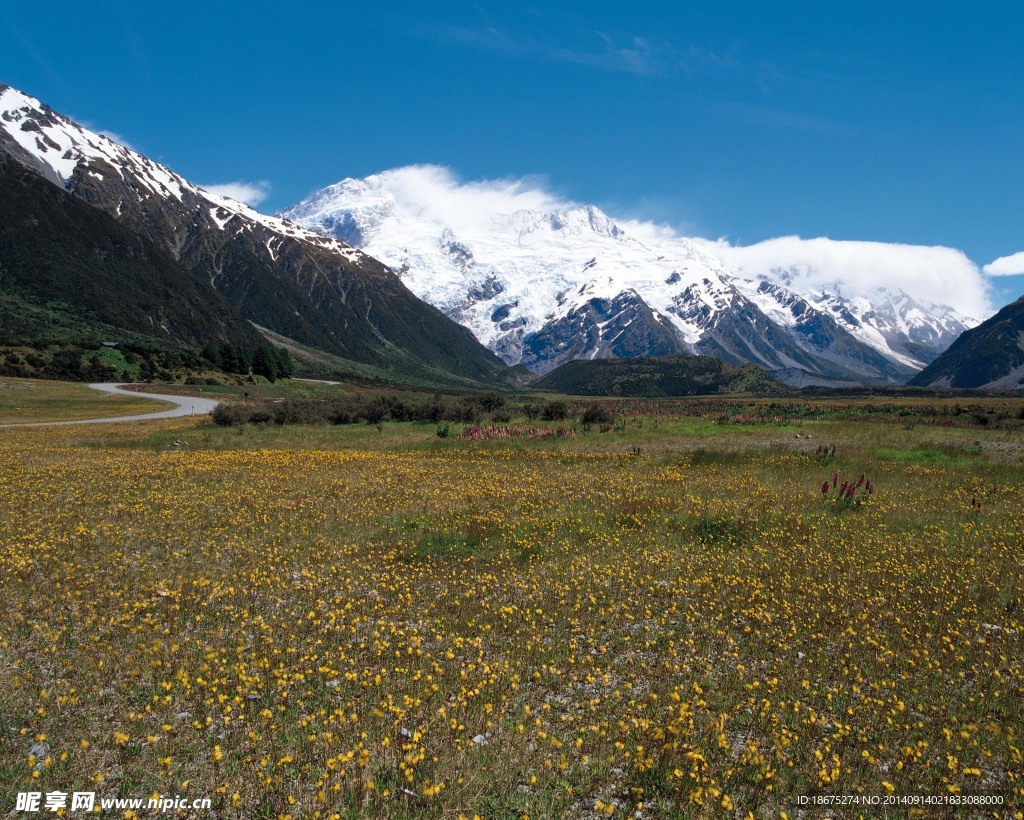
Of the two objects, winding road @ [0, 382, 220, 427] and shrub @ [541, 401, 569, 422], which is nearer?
shrub @ [541, 401, 569, 422]

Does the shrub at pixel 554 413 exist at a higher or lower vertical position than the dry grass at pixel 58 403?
higher

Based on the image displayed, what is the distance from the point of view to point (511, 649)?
7.93m

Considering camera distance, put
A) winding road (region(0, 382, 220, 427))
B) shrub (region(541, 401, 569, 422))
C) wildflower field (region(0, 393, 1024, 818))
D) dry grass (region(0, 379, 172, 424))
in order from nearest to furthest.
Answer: wildflower field (region(0, 393, 1024, 818)) < shrub (region(541, 401, 569, 422)) < winding road (region(0, 382, 220, 427)) < dry grass (region(0, 379, 172, 424))

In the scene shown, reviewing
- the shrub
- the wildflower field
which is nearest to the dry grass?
the shrub

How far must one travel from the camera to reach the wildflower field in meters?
5.36

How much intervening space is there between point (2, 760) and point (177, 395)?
8951 centimetres

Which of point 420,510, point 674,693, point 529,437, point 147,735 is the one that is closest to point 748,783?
point 674,693

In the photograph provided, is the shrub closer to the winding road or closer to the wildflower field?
the wildflower field

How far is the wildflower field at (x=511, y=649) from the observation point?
5.36 m

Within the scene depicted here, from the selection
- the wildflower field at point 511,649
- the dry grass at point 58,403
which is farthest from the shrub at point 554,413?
the dry grass at point 58,403

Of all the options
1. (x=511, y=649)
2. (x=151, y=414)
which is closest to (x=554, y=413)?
(x=511, y=649)

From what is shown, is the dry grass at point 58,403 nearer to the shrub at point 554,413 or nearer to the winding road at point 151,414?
the winding road at point 151,414

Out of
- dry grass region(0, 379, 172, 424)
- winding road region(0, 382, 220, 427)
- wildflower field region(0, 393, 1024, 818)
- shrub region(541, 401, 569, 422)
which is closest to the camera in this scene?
wildflower field region(0, 393, 1024, 818)

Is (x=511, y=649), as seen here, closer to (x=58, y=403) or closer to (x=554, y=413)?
(x=554, y=413)
